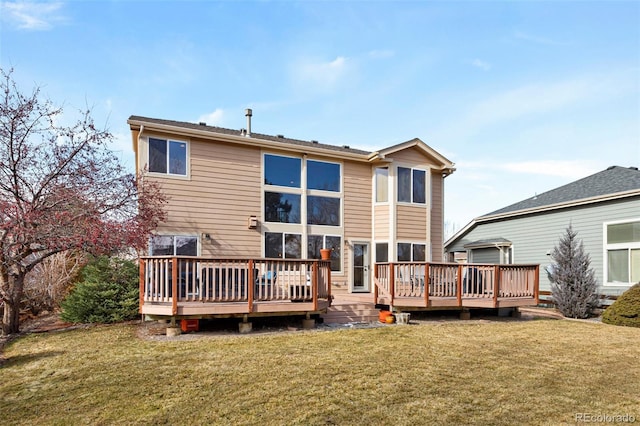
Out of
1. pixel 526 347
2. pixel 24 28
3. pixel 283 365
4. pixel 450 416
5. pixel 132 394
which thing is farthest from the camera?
pixel 24 28

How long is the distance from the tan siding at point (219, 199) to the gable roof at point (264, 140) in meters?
0.38

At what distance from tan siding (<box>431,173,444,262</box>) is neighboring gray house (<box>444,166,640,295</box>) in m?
3.74

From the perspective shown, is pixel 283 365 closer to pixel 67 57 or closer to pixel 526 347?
pixel 526 347

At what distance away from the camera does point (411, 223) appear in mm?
13828

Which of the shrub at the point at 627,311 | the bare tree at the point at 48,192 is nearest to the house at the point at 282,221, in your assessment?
the bare tree at the point at 48,192

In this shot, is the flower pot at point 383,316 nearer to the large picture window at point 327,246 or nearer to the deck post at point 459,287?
the deck post at point 459,287

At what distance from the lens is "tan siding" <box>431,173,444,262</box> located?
1461 cm

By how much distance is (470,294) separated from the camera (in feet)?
34.3

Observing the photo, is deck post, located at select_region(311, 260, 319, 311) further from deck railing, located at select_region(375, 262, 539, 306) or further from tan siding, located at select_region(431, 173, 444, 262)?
tan siding, located at select_region(431, 173, 444, 262)

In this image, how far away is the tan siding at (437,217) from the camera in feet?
47.9

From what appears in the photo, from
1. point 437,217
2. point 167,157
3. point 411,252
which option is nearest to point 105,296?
point 167,157

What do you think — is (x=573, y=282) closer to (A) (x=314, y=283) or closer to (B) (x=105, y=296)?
(A) (x=314, y=283)

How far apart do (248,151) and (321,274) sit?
5.07 metres

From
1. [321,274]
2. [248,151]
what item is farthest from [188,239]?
[321,274]
